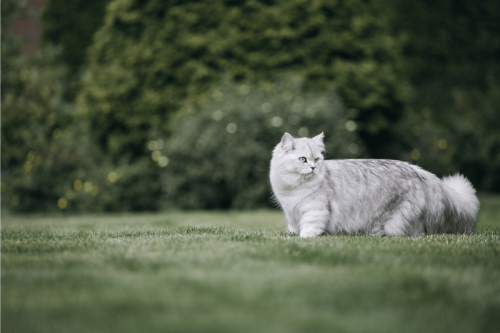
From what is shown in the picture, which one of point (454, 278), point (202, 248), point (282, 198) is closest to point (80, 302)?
point (202, 248)

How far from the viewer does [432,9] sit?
1991 centimetres

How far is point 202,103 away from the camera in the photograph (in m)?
11.1

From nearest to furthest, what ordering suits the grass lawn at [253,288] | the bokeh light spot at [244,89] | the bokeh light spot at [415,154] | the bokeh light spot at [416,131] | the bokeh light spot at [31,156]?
1. the grass lawn at [253,288]
2. the bokeh light spot at [244,89]
3. the bokeh light spot at [31,156]
4. the bokeh light spot at [415,154]
5. the bokeh light spot at [416,131]

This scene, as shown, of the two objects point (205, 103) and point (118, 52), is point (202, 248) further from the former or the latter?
point (118, 52)

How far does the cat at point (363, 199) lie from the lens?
4.74 metres

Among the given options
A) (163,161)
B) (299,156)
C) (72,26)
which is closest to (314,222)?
(299,156)

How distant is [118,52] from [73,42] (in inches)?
455

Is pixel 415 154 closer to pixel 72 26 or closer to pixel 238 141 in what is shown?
pixel 238 141

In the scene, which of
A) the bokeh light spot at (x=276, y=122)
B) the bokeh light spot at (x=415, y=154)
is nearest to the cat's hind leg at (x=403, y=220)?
the bokeh light spot at (x=276, y=122)

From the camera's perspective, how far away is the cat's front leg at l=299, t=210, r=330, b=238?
4660 millimetres

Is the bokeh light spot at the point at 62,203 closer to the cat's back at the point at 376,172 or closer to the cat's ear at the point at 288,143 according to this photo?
the cat's ear at the point at 288,143

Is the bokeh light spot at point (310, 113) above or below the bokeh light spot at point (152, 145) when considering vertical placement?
above

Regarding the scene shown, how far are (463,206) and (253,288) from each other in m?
3.54

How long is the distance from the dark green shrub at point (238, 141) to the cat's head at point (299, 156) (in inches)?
206
